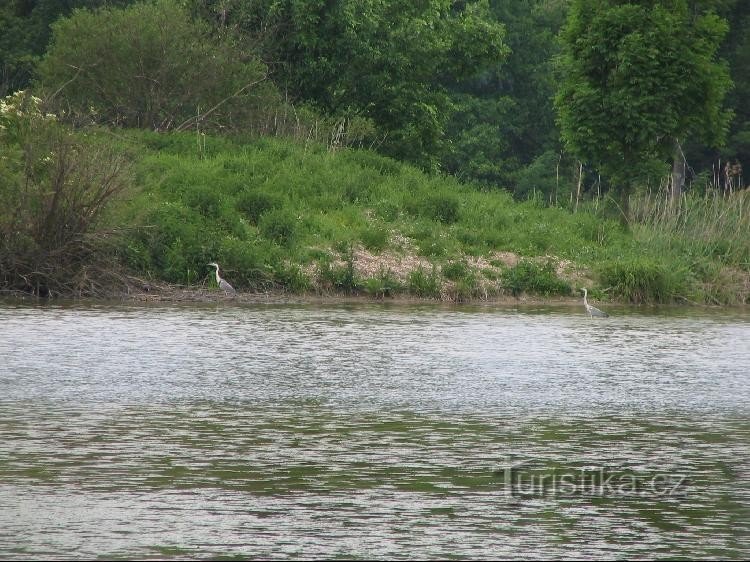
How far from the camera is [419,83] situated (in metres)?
44.6

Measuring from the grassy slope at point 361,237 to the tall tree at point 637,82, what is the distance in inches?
72.0

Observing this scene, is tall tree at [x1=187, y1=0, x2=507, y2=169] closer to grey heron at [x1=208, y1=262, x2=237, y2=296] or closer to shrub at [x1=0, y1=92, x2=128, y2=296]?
shrub at [x1=0, y1=92, x2=128, y2=296]

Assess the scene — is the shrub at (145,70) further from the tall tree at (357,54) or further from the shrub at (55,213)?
the shrub at (55,213)

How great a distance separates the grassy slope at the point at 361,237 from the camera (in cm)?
2895

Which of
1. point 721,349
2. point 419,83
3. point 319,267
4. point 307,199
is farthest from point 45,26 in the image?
point 721,349

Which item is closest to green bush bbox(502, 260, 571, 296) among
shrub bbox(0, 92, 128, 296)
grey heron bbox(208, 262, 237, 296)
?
grey heron bbox(208, 262, 237, 296)

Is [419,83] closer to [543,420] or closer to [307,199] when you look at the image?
[307,199]

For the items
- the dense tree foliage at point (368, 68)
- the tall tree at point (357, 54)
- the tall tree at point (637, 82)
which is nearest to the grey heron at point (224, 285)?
the dense tree foliage at point (368, 68)

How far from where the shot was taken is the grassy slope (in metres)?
29.0

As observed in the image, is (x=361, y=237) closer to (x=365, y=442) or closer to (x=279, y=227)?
(x=279, y=227)

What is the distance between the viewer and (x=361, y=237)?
30.9 metres

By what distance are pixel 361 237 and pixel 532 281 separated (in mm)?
3891

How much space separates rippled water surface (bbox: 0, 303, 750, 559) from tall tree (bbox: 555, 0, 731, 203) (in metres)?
11.5

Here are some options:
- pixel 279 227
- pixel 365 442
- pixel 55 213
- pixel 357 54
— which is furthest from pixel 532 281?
pixel 365 442
